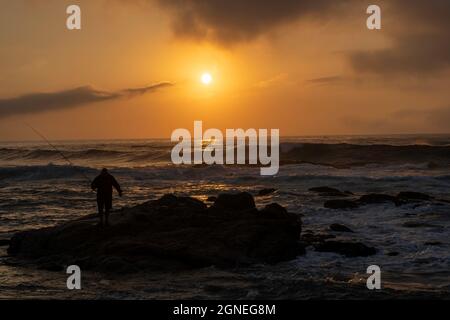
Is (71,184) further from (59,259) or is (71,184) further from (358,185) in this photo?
(59,259)

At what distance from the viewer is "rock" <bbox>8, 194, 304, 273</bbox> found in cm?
1099

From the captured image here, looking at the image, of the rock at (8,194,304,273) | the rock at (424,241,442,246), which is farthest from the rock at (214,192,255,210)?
the rock at (424,241,442,246)

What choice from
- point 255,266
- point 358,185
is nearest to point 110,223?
point 255,266

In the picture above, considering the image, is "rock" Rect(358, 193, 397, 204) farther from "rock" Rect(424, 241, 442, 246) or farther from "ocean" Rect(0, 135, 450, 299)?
"rock" Rect(424, 241, 442, 246)

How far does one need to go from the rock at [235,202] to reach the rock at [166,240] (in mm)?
361

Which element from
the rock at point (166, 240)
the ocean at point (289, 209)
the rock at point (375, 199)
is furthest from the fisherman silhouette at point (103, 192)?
the rock at point (375, 199)

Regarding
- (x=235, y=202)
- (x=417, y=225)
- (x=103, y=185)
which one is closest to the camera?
(x=103, y=185)

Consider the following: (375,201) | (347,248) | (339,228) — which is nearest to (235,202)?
(339,228)

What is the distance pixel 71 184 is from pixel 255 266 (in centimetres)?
2260

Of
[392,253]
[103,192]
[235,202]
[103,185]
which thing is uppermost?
[103,185]

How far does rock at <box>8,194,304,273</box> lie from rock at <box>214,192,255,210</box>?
0.36m

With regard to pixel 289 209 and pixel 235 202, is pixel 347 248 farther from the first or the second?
pixel 289 209

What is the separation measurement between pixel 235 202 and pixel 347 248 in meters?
3.56

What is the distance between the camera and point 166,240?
11711 mm
